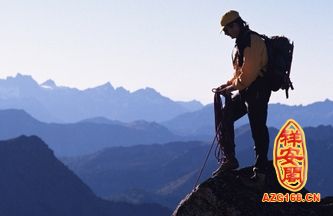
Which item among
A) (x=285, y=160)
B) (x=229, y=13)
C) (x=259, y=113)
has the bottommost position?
(x=285, y=160)

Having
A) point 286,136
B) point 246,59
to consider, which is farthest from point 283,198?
point 246,59

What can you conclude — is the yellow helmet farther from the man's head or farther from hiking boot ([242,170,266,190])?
hiking boot ([242,170,266,190])

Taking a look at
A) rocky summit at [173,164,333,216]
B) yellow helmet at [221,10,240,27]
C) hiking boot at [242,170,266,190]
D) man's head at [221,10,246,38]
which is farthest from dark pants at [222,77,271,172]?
yellow helmet at [221,10,240,27]

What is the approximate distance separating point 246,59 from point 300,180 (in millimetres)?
2684

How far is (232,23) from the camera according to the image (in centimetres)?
1048

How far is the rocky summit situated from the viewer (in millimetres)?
10258

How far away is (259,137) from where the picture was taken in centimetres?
1072

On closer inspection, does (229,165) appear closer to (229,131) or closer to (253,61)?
(229,131)

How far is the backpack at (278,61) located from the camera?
33.9 ft

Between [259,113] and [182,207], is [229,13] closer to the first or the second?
[259,113]

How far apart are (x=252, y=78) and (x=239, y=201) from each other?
243cm

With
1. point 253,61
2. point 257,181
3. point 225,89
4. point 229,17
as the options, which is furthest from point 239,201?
point 229,17

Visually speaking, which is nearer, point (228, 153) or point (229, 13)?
point (229, 13)

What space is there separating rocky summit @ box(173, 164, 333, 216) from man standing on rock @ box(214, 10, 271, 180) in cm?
33
